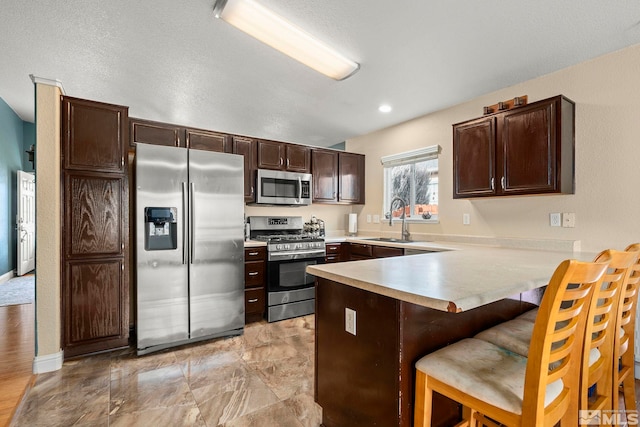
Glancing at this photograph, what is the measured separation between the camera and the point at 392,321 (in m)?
1.24

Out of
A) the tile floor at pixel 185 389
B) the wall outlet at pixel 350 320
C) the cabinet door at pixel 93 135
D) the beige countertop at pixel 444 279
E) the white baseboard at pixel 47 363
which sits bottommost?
the tile floor at pixel 185 389

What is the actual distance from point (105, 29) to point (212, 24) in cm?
80

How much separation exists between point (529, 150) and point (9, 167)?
24.9ft

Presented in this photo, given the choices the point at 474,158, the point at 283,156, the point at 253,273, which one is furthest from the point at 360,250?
the point at 474,158

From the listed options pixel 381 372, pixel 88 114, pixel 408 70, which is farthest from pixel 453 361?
pixel 88 114

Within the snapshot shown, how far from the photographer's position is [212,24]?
2.17 m

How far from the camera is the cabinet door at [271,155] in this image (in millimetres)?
3896

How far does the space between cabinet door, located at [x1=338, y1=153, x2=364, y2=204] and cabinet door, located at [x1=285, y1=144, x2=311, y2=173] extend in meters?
0.57

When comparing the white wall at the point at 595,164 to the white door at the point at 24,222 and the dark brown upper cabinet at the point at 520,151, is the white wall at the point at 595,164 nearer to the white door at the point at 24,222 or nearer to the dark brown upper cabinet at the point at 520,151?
the dark brown upper cabinet at the point at 520,151

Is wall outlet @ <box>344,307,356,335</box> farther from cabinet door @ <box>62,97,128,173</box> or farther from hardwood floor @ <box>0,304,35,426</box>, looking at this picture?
cabinet door @ <box>62,97,128,173</box>

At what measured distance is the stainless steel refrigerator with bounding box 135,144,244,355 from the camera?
8.70 feet

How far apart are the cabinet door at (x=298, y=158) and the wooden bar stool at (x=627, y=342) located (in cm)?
332

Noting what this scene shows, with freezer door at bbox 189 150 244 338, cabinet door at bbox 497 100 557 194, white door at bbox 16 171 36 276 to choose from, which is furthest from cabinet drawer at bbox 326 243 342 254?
white door at bbox 16 171 36 276

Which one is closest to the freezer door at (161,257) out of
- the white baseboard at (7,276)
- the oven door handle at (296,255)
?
the oven door handle at (296,255)
